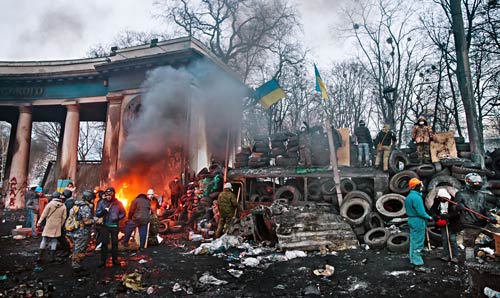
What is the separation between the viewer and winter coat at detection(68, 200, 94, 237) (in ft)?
21.9

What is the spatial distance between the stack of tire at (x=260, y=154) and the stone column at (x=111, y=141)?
7.63 m

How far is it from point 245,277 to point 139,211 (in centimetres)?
399

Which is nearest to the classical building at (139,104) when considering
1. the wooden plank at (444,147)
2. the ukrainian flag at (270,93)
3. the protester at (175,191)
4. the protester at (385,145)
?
the protester at (175,191)

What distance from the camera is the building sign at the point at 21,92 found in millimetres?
19953

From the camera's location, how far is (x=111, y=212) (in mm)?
7098

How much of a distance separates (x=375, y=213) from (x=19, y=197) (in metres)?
20.9

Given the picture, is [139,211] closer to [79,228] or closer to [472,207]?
[79,228]

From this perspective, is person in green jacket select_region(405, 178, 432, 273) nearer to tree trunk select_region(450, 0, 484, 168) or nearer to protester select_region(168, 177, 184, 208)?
tree trunk select_region(450, 0, 484, 168)

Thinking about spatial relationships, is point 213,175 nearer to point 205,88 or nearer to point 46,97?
point 205,88

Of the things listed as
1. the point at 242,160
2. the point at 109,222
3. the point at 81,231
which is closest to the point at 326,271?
the point at 109,222

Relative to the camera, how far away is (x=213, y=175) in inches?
535

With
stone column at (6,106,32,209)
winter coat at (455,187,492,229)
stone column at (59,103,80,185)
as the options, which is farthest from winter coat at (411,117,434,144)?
stone column at (6,106,32,209)

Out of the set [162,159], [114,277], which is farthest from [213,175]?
[114,277]

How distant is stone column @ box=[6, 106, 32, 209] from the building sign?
0.84m
